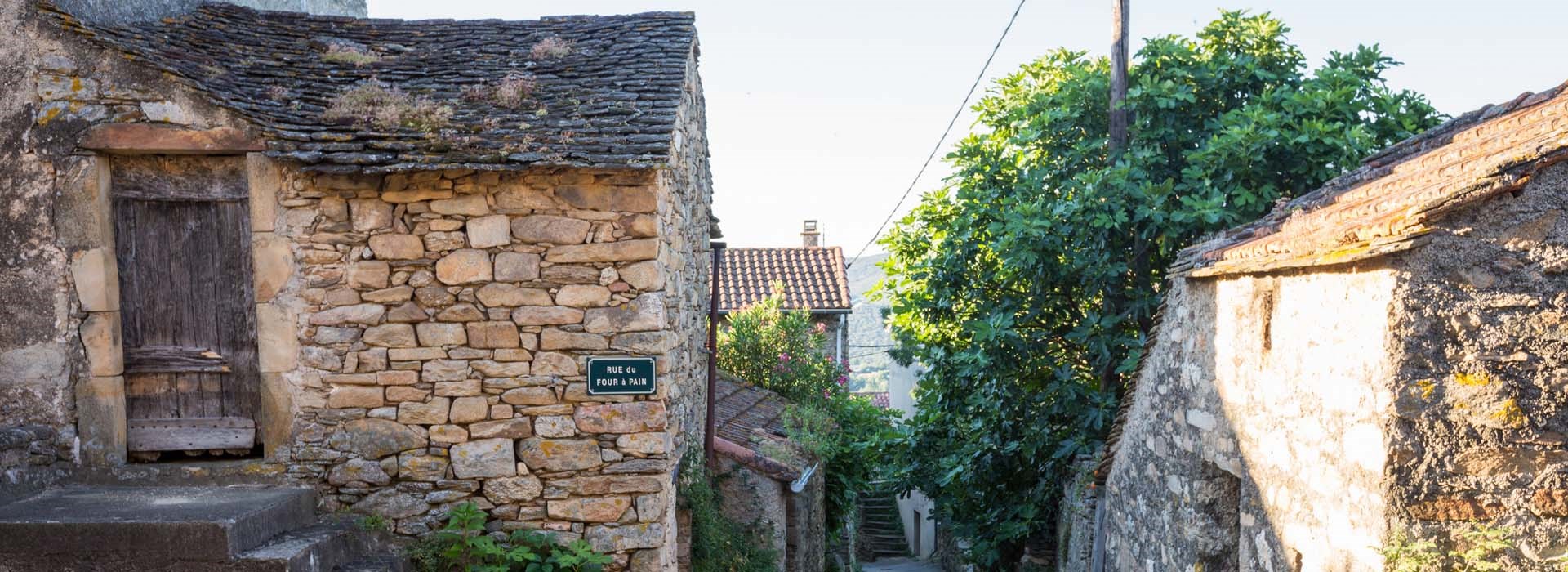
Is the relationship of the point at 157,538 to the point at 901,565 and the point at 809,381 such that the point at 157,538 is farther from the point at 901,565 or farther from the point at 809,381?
the point at 901,565

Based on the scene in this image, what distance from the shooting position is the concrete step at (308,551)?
4.43 metres

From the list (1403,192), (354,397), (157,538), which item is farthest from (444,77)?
(1403,192)

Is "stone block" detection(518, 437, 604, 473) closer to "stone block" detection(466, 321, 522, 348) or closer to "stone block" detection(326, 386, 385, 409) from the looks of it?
"stone block" detection(466, 321, 522, 348)

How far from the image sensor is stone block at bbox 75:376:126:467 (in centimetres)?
527

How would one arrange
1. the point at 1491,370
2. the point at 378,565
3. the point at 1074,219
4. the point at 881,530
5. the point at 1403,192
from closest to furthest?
the point at 1491,370, the point at 1403,192, the point at 378,565, the point at 1074,219, the point at 881,530

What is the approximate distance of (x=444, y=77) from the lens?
20.4ft

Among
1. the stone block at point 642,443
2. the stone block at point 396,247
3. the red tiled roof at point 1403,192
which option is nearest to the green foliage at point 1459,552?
the red tiled roof at point 1403,192

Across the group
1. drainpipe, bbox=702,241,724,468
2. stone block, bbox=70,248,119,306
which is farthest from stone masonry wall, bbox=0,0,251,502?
drainpipe, bbox=702,241,724,468

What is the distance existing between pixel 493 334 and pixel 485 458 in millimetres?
638

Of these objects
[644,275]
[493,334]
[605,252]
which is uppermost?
[605,252]

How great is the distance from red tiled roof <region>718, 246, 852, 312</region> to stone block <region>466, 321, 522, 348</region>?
12.4 m

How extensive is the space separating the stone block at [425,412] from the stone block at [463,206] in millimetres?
954

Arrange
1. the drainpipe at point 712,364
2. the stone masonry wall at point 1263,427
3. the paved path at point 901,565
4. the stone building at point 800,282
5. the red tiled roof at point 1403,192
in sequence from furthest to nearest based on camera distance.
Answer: the stone building at point 800,282
the paved path at point 901,565
the drainpipe at point 712,364
the stone masonry wall at point 1263,427
the red tiled roof at point 1403,192

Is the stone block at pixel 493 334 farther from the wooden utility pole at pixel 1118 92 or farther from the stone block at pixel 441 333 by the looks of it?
the wooden utility pole at pixel 1118 92
